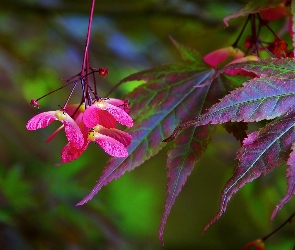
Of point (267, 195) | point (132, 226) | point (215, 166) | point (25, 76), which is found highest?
point (25, 76)

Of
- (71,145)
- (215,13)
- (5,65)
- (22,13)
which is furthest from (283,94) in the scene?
(5,65)

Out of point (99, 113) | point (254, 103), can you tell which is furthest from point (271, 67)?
point (99, 113)

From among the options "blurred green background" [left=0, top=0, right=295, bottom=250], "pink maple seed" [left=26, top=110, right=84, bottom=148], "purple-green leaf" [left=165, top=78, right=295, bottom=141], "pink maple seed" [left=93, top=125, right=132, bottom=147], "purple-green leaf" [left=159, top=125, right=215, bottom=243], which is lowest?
"blurred green background" [left=0, top=0, right=295, bottom=250]

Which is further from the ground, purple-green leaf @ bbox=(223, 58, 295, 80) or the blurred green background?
purple-green leaf @ bbox=(223, 58, 295, 80)

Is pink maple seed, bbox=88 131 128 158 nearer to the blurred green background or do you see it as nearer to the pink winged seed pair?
the pink winged seed pair

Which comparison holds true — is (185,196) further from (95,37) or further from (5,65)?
(5,65)

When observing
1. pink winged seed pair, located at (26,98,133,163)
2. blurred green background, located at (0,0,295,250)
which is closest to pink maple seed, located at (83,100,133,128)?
pink winged seed pair, located at (26,98,133,163)

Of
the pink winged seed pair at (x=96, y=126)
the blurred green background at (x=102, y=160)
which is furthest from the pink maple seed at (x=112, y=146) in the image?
the blurred green background at (x=102, y=160)
